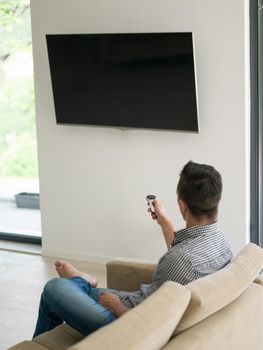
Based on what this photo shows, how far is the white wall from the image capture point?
4.45 m

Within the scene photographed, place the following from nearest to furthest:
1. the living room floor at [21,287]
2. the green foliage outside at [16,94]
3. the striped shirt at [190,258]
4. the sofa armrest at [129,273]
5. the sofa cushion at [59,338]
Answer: the striped shirt at [190,258] → the sofa cushion at [59,338] → the sofa armrest at [129,273] → the living room floor at [21,287] → the green foliage outside at [16,94]

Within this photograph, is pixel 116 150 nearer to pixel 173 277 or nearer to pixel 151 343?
pixel 173 277

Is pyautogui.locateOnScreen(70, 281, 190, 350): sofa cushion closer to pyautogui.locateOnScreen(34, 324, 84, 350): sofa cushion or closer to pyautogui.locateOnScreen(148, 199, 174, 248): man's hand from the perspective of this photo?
pyautogui.locateOnScreen(34, 324, 84, 350): sofa cushion

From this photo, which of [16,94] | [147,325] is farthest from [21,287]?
[147,325]

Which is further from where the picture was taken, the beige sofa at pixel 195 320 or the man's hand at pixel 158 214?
the man's hand at pixel 158 214

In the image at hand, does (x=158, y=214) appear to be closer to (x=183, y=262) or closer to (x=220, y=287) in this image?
(x=183, y=262)

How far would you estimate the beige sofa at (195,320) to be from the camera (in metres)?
1.97

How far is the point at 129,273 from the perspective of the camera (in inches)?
125

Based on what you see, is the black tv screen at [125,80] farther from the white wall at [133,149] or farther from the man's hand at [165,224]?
the man's hand at [165,224]

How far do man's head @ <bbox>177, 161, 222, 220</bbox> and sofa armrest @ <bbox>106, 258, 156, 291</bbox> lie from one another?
2.02 feet

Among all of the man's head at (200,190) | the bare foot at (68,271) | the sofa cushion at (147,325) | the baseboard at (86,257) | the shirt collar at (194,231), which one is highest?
the man's head at (200,190)

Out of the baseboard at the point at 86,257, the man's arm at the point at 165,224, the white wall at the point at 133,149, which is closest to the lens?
the man's arm at the point at 165,224

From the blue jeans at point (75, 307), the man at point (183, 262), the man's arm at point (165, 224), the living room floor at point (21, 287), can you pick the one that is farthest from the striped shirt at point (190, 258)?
the living room floor at point (21, 287)

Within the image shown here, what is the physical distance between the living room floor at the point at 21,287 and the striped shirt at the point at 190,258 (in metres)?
1.37
